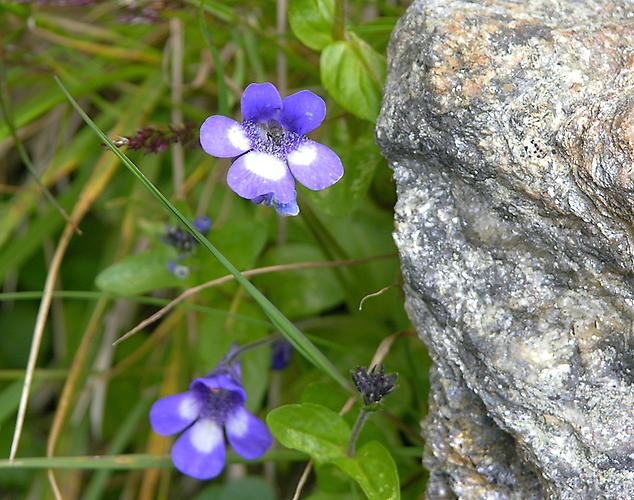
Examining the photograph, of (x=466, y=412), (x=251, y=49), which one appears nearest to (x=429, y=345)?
(x=466, y=412)

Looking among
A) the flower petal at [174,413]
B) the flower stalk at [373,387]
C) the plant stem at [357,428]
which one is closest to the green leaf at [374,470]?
the plant stem at [357,428]

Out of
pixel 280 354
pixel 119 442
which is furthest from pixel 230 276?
pixel 119 442

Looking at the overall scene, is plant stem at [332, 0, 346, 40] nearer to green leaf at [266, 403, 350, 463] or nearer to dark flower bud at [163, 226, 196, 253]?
dark flower bud at [163, 226, 196, 253]

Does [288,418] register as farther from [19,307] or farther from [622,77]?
[19,307]

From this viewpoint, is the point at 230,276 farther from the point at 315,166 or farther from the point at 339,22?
the point at 339,22

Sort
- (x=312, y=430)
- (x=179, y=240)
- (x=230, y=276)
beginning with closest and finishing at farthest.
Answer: (x=312, y=430), (x=230, y=276), (x=179, y=240)

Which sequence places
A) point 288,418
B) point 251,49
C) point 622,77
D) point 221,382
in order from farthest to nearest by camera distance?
point 251,49, point 221,382, point 288,418, point 622,77

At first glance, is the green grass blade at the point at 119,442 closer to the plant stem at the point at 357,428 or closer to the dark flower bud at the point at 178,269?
the dark flower bud at the point at 178,269
